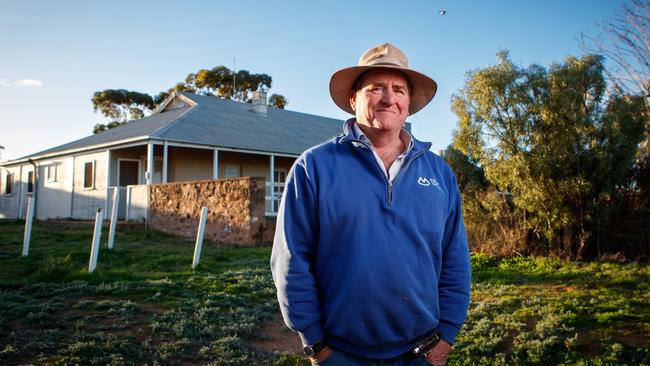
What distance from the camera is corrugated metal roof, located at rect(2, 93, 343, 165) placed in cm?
1930

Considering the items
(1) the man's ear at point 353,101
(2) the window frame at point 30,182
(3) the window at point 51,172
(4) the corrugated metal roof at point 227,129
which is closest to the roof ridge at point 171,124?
(4) the corrugated metal roof at point 227,129

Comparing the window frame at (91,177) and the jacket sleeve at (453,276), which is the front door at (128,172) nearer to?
the window frame at (91,177)

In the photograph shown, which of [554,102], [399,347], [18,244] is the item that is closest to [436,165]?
[399,347]

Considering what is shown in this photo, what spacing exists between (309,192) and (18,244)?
12630mm

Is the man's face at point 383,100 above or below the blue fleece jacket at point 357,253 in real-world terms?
above

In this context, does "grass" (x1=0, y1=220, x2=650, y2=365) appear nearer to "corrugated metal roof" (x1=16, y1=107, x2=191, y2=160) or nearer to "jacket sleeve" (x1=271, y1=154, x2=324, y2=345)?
"jacket sleeve" (x1=271, y1=154, x2=324, y2=345)

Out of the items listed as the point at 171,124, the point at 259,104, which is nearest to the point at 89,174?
the point at 171,124

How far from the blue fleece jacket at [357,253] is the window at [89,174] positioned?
817 inches

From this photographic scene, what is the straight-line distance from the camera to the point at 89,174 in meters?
21.2

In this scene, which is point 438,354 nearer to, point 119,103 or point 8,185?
point 8,185

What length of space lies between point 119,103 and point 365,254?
49878mm

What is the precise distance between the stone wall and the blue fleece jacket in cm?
1065

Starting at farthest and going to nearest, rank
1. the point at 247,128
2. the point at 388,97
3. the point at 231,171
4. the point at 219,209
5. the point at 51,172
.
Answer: the point at 51,172
the point at 247,128
the point at 231,171
the point at 219,209
the point at 388,97

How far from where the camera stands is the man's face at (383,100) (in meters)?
2.52
